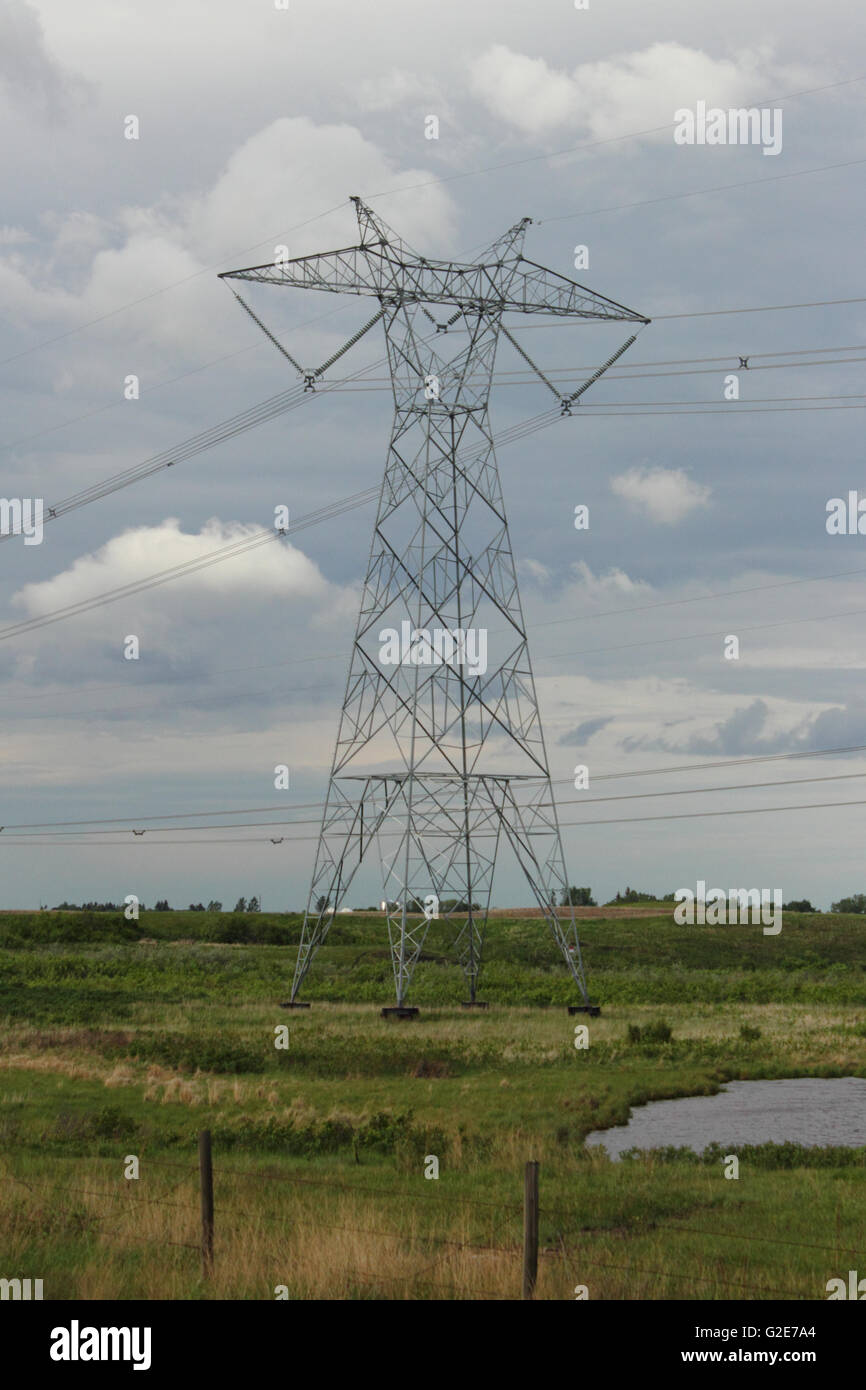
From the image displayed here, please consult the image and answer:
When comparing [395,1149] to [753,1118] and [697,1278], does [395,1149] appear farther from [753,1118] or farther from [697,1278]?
[697,1278]

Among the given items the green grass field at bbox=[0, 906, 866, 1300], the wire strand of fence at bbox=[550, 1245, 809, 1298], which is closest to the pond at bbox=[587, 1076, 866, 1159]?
the green grass field at bbox=[0, 906, 866, 1300]

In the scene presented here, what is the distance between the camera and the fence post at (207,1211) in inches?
581

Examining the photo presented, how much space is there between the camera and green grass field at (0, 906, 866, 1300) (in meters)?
14.9

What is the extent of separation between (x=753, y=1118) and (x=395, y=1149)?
9643 millimetres

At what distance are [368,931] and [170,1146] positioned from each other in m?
85.5

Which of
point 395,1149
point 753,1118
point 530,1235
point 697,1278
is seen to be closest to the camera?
point 530,1235

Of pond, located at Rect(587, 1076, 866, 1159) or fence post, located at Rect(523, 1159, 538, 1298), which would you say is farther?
pond, located at Rect(587, 1076, 866, 1159)

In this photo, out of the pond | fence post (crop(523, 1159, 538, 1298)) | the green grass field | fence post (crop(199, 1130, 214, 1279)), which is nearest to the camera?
fence post (crop(523, 1159, 538, 1298))

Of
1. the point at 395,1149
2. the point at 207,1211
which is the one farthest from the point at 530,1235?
the point at 395,1149

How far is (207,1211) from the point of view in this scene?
15.4 m

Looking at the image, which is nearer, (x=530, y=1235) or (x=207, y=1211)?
(x=530, y=1235)

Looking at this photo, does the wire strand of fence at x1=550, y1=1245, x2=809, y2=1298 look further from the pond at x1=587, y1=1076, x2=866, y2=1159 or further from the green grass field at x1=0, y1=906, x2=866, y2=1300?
the pond at x1=587, y1=1076, x2=866, y2=1159

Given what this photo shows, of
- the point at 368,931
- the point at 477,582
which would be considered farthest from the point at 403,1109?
the point at 368,931

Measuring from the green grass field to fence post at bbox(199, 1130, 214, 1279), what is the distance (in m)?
0.16
